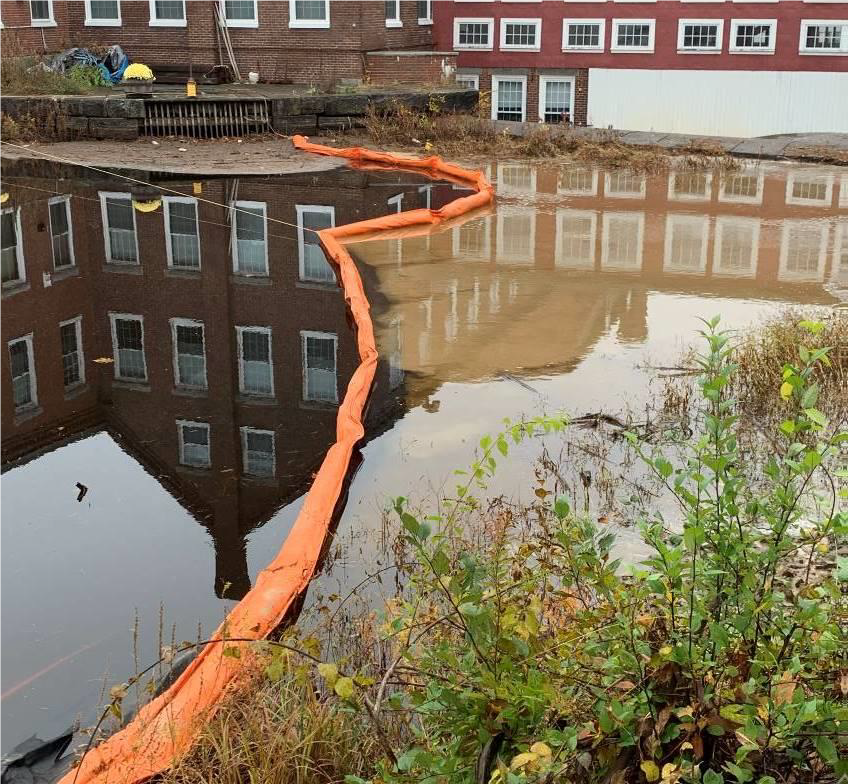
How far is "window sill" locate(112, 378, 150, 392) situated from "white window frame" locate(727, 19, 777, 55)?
101 feet

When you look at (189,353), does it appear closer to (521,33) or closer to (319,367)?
(319,367)

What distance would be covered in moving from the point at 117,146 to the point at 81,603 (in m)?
17.5

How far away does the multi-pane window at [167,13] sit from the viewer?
91.5ft

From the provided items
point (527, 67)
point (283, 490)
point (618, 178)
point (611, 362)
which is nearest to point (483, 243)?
point (611, 362)

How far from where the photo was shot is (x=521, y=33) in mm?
37594

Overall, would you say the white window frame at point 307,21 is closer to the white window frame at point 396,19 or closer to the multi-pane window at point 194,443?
the white window frame at point 396,19

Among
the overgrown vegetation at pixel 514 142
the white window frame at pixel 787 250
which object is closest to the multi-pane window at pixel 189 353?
the white window frame at pixel 787 250

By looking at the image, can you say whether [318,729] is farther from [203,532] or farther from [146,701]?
[203,532]

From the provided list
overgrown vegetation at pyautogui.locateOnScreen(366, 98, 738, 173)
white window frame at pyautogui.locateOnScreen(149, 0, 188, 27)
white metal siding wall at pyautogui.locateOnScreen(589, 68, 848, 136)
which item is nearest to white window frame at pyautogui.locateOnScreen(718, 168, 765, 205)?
overgrown vegetation at pyautogui.locateOnScreen(366, 98, 738, 173)

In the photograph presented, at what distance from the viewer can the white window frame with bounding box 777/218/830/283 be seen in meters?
Result: 12.4

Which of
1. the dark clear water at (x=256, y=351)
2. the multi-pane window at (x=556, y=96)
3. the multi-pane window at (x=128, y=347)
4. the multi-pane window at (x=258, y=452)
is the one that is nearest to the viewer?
the dark clear water at (x=256, y=351)

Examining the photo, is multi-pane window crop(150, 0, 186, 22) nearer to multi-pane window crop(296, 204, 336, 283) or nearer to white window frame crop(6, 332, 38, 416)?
multi-pane window crop(296, 204, 336, 283)

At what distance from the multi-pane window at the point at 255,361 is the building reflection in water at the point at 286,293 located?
0.07 ft

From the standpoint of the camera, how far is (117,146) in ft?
71.5
